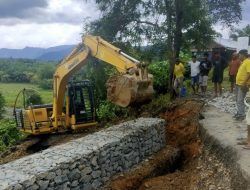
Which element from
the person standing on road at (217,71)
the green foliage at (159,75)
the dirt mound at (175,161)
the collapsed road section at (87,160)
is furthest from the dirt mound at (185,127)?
the green foliage at (159,75)

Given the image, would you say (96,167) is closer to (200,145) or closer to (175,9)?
(200,145)

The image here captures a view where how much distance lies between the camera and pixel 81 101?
1591 centimetres

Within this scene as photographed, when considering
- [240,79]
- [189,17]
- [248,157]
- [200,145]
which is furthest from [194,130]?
[189,17]

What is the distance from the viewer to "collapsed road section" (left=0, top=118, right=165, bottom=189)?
8688 mm

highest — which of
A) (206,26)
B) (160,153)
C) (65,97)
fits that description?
(206,26)

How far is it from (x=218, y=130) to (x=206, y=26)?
7.32m

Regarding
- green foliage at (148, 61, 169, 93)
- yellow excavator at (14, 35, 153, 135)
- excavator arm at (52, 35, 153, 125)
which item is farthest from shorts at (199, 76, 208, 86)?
excavator arm at (52, 35, 153, 125)

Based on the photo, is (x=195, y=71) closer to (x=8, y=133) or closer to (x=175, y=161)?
(x=175, y=161)

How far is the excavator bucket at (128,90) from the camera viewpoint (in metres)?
11.3

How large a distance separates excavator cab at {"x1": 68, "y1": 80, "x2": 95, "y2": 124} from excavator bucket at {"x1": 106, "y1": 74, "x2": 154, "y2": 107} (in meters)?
3.98

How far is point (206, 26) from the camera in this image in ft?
62.6

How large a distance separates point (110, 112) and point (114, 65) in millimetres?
7950

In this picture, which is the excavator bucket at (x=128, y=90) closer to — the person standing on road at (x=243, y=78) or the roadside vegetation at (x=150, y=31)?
the person standing on road at (x=243, y=78)

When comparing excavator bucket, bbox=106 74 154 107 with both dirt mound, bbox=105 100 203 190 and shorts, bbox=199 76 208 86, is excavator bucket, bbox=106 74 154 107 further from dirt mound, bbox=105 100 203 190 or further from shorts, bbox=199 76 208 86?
shorts, bbox=199 76 208 86
